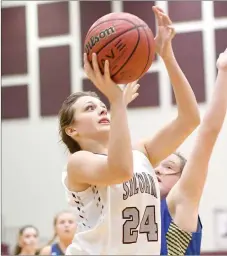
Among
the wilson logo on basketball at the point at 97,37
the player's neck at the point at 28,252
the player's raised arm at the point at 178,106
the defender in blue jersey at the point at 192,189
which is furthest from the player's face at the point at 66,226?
the wilson logo on basketball at the point at 97,37

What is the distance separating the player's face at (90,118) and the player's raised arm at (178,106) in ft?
0.89

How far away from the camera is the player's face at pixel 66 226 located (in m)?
5.28

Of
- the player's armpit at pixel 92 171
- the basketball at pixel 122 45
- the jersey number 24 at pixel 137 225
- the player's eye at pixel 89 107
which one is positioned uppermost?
the basketball at pixel 122 45

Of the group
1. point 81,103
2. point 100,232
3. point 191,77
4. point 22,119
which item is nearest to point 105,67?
point 81,103

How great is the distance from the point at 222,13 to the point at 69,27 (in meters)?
1.91

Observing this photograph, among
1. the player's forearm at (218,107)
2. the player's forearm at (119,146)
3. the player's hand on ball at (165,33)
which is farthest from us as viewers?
the player's forearm at (218,107)

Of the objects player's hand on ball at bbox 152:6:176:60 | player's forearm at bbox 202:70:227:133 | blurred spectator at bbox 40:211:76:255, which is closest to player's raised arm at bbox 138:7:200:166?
player's hand on ball at bbox 152:6:176:60

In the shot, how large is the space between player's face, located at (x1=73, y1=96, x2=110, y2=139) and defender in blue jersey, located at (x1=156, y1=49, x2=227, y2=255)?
48 cm

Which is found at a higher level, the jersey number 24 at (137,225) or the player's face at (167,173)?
the player's face at (167,173)

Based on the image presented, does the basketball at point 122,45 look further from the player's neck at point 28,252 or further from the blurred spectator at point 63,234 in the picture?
the player's neck at point 28,252

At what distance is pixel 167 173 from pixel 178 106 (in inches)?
21.1

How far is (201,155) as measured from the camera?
2514 mm

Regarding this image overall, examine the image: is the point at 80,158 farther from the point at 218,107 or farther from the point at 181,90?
the point at 218,107

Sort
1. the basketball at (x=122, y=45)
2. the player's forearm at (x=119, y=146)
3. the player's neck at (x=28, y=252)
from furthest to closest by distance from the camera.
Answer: the player's neck at (x=28, y=252) < the basketball at (x=122, y=45) < the player's forearm at (x=119, y=146)
